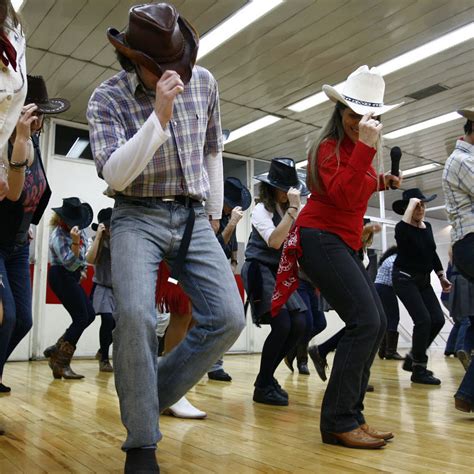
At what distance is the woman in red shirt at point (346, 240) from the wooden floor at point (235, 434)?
0.15 metres

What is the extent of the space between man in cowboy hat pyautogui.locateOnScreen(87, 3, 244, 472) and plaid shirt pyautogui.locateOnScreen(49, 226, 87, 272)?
3.13 meters

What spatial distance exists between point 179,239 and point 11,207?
969 millimetres

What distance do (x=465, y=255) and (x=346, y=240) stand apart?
2.72ft

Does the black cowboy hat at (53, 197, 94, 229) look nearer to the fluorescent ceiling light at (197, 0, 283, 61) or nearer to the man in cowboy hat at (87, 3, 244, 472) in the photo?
the fluorescent ceiling light at (197, 0, 283, 61)

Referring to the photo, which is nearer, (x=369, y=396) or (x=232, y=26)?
(x=369, y=396)

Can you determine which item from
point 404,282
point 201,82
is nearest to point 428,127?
point 404,282

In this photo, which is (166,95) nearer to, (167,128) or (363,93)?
(167,128)

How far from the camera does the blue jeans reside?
5.19 ft

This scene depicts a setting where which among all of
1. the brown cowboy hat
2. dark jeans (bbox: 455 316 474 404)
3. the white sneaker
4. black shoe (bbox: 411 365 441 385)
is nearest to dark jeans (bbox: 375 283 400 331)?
black shoe (bbox: 411 365 441 385)

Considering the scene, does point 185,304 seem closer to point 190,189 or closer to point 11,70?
point 190,189

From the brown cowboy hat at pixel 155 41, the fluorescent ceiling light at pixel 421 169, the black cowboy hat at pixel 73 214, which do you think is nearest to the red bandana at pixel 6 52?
the brown cowboy hat at pixel 155 41

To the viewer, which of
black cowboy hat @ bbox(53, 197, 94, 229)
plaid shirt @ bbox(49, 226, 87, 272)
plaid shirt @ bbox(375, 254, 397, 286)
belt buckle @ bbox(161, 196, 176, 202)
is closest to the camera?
belt buckle @ bbox(161, 196, 176, 202)

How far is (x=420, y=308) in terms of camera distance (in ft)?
14.8

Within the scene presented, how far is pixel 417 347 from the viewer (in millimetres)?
4465
